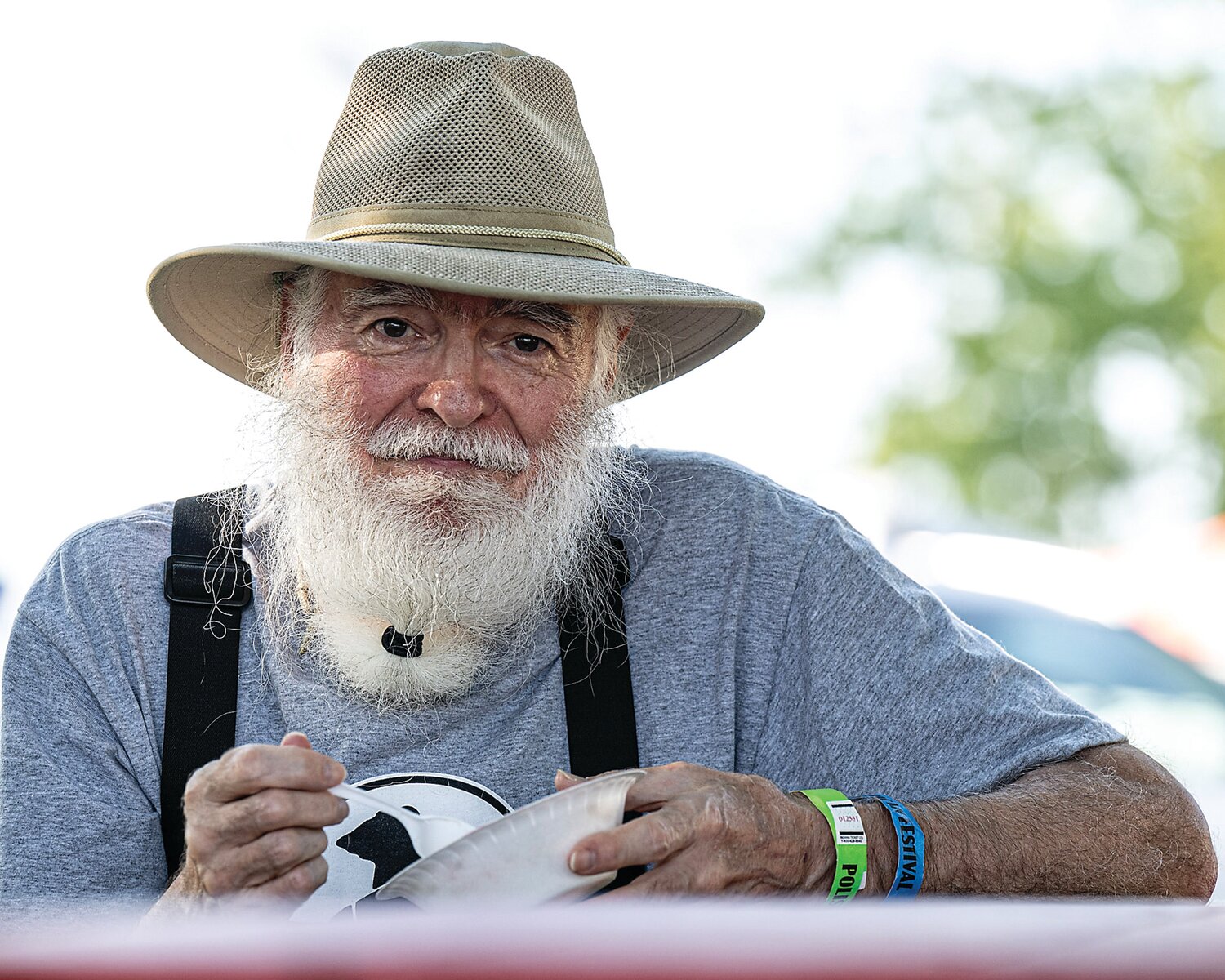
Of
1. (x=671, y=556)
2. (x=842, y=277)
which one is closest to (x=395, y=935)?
(x=671, y=556)

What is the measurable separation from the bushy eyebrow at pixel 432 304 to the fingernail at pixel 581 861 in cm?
112

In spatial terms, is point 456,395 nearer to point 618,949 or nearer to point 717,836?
point 717,836

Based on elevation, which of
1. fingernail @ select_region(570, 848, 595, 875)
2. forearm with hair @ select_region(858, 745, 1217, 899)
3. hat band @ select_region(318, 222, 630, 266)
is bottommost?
forearm with hair @ select_region(858, 745, 1217, 899)

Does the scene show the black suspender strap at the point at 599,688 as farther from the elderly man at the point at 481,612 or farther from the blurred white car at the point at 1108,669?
the blurred white car at the point at 1108,669

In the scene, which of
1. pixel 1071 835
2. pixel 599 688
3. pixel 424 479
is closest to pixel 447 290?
pixel 424 479

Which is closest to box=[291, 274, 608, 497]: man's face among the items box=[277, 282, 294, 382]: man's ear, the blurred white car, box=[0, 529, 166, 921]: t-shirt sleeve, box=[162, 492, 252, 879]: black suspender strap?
box=[277, 282, 294, 382]: man's ear

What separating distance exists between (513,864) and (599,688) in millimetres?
914

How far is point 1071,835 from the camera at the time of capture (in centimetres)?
206

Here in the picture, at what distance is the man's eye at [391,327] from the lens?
2354 mm

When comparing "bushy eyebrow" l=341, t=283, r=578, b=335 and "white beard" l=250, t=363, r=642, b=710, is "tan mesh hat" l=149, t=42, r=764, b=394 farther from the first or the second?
"white beard" l=250, t=363, r=642, b=710

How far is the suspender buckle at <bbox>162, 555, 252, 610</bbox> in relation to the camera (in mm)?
2346

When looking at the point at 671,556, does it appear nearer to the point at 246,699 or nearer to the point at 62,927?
the point at 246,699

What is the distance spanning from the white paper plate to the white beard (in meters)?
0.86

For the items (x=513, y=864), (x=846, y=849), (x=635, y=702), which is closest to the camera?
(x=513, y=864)
